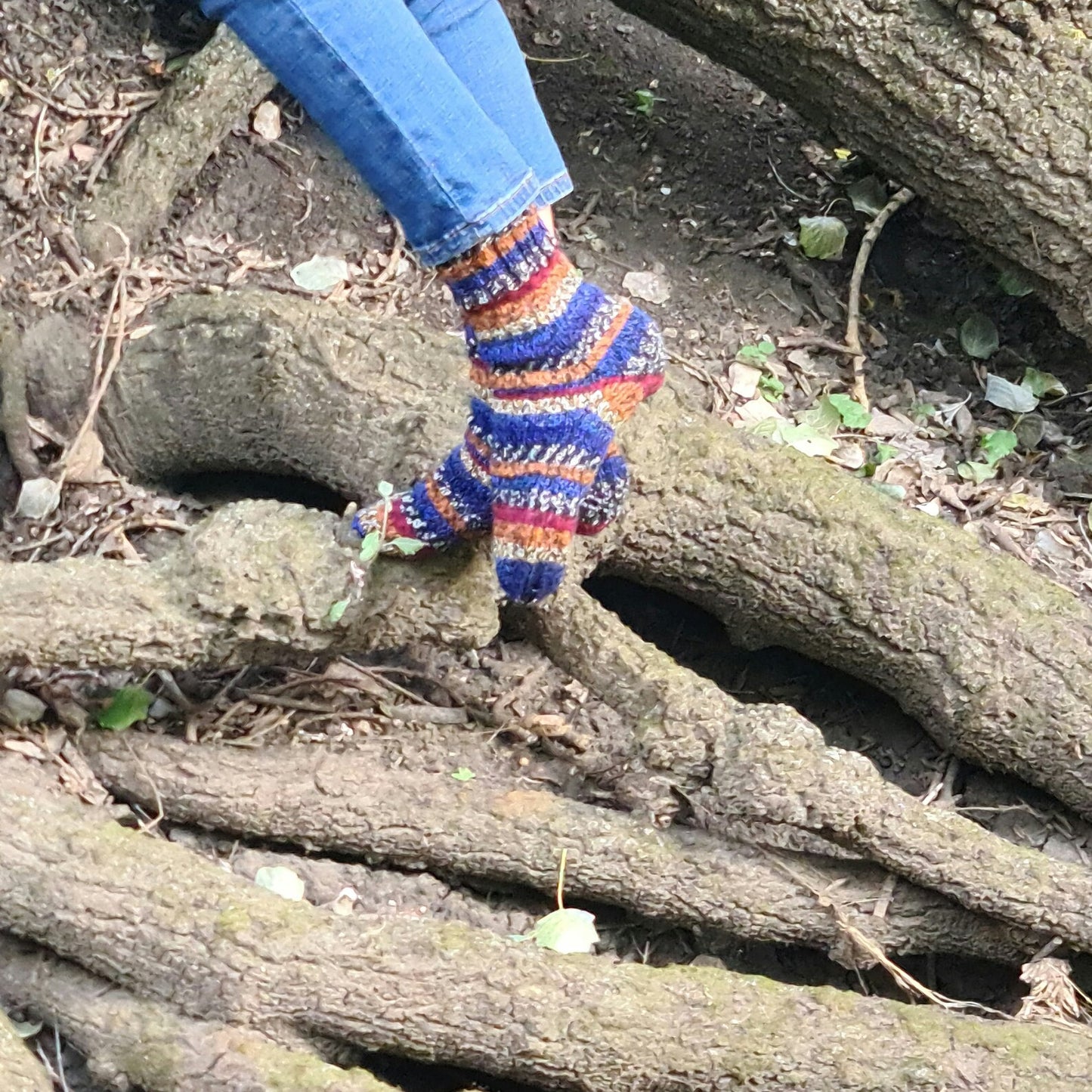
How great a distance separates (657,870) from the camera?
1922 millimetres

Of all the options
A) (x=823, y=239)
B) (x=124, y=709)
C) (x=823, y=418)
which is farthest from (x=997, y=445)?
(x=124, y=709)

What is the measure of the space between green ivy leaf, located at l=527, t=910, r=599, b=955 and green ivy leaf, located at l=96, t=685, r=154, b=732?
72 cm

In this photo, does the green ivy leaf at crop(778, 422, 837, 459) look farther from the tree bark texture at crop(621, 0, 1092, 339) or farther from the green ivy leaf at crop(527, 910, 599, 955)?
the green ivy leaf at crop(527, 910, 599, 955)

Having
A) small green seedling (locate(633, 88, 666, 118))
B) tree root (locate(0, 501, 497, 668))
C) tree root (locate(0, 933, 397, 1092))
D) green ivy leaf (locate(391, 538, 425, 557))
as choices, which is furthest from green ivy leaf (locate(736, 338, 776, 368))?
tree root (locate(0, 933, 397, 1092))

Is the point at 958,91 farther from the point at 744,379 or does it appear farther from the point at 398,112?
the point at 398,112

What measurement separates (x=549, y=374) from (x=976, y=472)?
A: 1470 mm

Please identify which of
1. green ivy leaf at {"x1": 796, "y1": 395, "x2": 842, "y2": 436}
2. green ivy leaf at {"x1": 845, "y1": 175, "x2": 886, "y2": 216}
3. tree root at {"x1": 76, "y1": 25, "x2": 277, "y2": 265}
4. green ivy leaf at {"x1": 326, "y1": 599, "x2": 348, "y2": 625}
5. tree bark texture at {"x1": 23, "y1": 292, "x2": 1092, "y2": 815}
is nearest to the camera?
green ivy leaf at {"x1": 326, "y1": 599, "x2": 348, "y2": 625}

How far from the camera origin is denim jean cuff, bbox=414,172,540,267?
1.45 m

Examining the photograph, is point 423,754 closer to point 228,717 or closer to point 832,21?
point 228,717

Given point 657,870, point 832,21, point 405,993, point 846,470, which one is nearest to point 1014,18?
point 832,21

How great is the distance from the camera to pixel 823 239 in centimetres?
303

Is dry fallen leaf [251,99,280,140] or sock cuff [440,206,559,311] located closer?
sock cuff [440,206,559,311]

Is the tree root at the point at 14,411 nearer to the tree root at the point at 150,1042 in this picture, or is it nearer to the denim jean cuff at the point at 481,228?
the tree root at the point at 150,1042

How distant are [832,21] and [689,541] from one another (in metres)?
1.06
